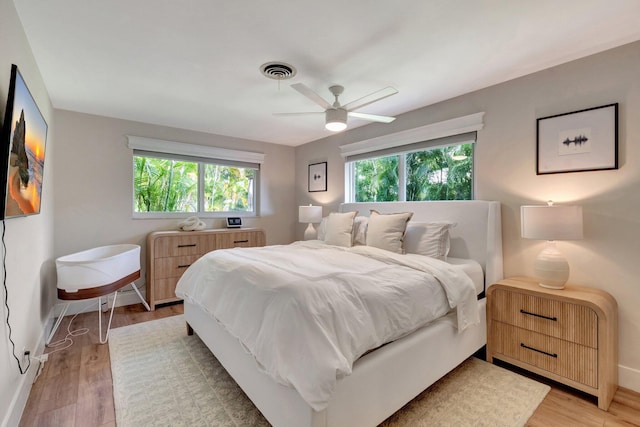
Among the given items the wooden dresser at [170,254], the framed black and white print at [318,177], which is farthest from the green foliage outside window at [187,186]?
the framed black and white print at [318,177]

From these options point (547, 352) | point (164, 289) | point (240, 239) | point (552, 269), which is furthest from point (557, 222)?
point (164, 289)

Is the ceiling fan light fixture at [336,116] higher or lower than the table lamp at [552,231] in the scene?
higher

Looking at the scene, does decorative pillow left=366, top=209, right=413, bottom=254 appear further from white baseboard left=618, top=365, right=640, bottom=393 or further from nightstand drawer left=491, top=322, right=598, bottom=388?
white baseboard left=618, top=365, right=640, bottom=393

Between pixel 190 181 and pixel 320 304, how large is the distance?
11.4 feet

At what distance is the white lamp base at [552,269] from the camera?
6.43ft

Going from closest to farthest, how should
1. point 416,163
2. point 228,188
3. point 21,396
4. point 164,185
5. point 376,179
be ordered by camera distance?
1. point 21,396
2. point 416,163
3. point 376,179
4. point 164,185
5. point 228,188

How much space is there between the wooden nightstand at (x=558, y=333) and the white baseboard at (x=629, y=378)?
66 millimetres

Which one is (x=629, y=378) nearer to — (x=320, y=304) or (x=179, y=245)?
(x=320, y=304)

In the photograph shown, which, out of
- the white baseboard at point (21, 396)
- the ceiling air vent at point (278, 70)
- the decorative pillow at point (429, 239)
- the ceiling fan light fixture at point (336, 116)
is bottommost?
the white baseboard at point (21, 396)

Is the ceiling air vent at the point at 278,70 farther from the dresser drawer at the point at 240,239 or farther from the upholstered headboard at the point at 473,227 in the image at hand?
the dresser drawer at the point at 240,239

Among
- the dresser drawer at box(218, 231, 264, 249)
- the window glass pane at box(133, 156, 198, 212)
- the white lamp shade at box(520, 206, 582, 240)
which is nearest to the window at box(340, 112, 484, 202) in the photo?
the white lamp shade at box(520, 206, 582, 240)

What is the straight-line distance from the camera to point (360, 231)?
3098 mm

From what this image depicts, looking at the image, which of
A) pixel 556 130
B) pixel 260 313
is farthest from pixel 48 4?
pixel 556 130

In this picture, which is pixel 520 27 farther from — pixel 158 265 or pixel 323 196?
pixel 158 265
